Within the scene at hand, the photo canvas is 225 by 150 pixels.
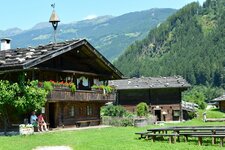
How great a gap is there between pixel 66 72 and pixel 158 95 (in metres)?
29.0

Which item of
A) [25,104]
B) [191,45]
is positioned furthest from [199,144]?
[191,45]

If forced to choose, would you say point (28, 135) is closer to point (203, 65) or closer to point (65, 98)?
point (65, 98)

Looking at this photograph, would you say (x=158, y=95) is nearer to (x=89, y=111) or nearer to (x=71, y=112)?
(x=89, y=111)

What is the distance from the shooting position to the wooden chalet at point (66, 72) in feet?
108

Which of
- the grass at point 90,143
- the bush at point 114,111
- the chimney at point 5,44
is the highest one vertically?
the chimney at point 5,44

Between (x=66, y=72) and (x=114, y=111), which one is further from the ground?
(x=66, y=72)

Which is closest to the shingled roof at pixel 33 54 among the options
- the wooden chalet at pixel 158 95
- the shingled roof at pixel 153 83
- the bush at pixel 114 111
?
the bush at pixel 114 111

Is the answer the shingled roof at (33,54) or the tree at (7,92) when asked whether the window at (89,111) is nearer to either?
the shingled roof at (33,54)

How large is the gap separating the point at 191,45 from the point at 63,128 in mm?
161484

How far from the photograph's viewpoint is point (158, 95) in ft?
212

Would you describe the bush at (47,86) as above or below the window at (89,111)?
above

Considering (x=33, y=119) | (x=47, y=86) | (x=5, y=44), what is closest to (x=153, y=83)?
(x=5, y=44)

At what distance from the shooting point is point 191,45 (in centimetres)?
19312

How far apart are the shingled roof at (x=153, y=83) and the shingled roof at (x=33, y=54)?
23988mm
